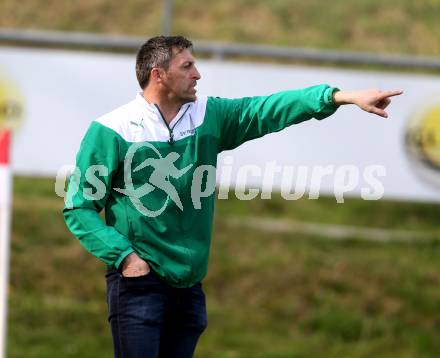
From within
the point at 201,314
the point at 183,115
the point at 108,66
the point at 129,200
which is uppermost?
the point at 108,66

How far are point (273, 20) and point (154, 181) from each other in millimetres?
8015

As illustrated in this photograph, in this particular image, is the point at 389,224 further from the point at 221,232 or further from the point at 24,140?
the point at 24,140

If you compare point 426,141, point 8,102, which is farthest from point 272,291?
point 8,102

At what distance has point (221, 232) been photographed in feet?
32.0

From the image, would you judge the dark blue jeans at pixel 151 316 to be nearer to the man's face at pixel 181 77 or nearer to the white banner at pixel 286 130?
the man's face at pixel 181 77

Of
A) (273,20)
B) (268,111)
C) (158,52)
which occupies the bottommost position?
(268,111)

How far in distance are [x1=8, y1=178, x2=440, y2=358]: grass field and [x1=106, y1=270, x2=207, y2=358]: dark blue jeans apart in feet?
12.0

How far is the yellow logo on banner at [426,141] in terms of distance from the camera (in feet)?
28.2

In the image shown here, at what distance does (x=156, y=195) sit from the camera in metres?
4.61

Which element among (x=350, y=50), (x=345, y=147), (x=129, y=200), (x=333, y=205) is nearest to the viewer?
(x=129, y=200)

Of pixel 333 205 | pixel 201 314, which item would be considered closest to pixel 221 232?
pixel 333 205

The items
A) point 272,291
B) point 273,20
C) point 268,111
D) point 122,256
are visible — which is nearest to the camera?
point 122,256

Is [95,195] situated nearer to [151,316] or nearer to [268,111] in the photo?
[151,316]

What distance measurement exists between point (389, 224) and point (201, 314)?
5702 mm
